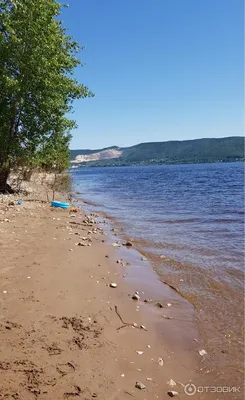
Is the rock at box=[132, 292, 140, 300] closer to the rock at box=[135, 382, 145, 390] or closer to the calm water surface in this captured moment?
the calm water surface

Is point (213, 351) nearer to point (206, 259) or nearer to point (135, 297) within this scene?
point (135, 297)

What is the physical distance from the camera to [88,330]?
5.01m

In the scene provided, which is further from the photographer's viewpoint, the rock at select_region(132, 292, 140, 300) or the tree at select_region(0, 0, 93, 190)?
the tree at select_region(0, 0, 93, 190)

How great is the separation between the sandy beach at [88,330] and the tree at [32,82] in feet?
36.5

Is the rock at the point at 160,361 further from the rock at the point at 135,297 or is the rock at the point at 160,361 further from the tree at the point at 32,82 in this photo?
the tree at the point at 32,82

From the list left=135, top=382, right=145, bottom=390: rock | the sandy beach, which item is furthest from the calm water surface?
left=135, top=382, right=145, bottom=390: rock

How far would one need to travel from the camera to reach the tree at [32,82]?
1675cm

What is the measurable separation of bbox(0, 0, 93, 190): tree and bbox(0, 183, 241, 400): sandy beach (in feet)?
36.5

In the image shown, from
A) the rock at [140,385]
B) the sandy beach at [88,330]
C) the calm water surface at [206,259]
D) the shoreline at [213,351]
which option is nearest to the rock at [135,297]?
the sandy beach at [88,330]

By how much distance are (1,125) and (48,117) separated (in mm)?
3047

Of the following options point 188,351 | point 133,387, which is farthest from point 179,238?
point 133,387

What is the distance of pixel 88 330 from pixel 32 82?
16.0m

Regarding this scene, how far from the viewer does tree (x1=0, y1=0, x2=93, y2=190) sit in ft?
55.0

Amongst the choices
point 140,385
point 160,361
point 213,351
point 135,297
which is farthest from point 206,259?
point 140,385
